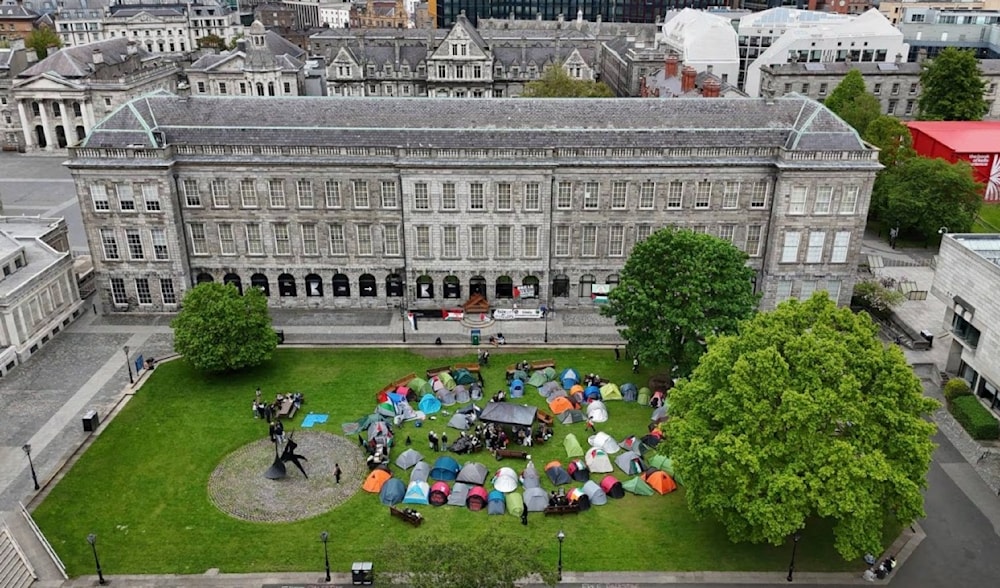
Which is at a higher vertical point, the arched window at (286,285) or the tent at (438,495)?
the arched window at (286,285)

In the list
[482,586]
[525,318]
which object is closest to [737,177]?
[525,318]

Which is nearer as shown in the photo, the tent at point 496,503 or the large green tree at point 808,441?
the large green tree at point 808,441

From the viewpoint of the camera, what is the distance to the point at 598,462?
4862 cm

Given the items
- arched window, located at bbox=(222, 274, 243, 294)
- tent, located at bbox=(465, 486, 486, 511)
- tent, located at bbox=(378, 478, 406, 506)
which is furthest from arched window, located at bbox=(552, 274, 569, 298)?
tent, located at bbox=(378, 478, 406, 506)

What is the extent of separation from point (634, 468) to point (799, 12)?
12526 centimetres

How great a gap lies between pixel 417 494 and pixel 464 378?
13.7 m

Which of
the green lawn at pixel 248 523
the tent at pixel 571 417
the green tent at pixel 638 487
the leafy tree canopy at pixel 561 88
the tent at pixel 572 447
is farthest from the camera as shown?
the leafy tree canopy at pixel 561 88

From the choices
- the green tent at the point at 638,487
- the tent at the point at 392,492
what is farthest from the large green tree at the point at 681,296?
the tent at the point at 392,492

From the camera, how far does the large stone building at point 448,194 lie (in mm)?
66312

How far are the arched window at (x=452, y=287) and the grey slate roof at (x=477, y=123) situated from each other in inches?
470

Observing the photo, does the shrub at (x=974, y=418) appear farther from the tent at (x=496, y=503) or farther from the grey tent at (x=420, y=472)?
the grey tent at (x=420, y=472)

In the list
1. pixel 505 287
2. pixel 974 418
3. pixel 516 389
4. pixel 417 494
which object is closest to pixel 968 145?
pixel 974 418

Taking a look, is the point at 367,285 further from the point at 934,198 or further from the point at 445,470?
the point at 934,198

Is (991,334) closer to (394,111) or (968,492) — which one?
(968,492)
